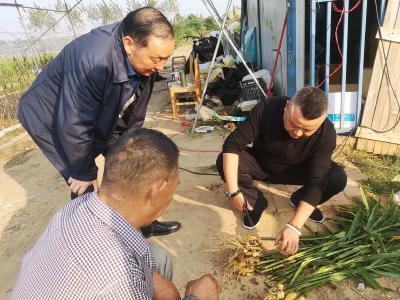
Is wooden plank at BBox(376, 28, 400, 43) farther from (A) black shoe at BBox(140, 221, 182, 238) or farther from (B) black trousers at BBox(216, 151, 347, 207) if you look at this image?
(A) black shoe at BBox(140, 221, 182, 238)

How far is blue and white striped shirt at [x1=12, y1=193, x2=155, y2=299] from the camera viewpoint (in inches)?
43.1

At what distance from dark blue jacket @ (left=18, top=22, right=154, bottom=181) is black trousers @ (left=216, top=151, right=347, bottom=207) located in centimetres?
136

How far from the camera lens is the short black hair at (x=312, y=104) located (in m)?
2.48

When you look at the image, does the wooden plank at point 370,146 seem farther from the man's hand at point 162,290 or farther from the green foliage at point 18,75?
the green foliage at point 18,75

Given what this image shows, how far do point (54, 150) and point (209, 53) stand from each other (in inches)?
341

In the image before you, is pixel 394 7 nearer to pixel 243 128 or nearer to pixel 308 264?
pixel 243 128

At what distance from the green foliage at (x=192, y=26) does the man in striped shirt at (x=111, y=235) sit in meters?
25.0

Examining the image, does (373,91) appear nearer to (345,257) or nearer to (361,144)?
(361,144)

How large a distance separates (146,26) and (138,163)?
44.8 inches

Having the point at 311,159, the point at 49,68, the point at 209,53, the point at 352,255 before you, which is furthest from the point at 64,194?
the point at 209,53

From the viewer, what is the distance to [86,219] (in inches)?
48.2

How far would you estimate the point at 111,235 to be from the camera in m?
1.19

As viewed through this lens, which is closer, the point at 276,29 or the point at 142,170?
the point at 142,170

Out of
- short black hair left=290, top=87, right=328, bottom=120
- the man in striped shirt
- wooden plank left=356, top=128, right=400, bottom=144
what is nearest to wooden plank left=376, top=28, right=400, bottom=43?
wooden plank left=356, top=128, right=400, bottom=144
